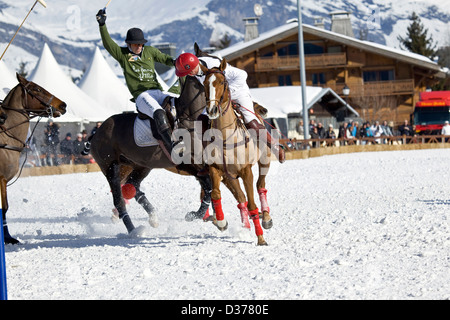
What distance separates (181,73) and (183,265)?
2.73 m

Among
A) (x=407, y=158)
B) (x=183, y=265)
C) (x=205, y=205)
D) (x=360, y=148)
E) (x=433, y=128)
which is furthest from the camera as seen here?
(x=433, y=128)

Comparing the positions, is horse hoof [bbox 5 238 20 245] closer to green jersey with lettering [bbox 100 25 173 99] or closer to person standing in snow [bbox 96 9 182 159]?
person standing in snow [bbox 96 9 182 159]

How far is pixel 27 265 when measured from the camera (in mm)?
9180

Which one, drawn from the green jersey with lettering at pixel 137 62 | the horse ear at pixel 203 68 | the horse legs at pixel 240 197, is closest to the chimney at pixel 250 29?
the green jersey with lettering at pixel 137 62

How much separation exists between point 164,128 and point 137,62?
123cm

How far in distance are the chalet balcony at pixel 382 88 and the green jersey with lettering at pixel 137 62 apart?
53.2 metres

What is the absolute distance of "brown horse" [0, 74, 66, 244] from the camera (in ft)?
35.9

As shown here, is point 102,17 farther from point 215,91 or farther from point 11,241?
point 11,241

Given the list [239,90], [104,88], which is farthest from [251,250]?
[104,88]

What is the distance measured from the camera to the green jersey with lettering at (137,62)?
11422mm

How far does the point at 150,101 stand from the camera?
1120 cm

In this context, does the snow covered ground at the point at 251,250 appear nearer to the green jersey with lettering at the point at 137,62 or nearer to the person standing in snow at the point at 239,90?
the person standing in snow at the point at 239,90
